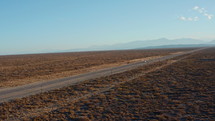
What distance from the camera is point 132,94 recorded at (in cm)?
1252

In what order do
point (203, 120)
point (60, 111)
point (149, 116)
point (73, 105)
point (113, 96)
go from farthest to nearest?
point (113, 96) < point (73, 105) < point (60, 111) < point (149, 116) < point (203, 120)

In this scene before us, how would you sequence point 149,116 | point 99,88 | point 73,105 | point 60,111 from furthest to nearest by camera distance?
point 99,88
point 73,105
point 60,111
point 149,116

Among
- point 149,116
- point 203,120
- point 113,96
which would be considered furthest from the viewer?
point 113,96

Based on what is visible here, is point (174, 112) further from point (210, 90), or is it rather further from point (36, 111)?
point (36, 111)

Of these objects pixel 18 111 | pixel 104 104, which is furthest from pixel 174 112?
pixel 18 111

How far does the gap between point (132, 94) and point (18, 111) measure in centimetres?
649

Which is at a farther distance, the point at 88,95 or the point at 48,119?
the point at 88,95

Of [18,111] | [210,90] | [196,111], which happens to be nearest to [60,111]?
[18,111]

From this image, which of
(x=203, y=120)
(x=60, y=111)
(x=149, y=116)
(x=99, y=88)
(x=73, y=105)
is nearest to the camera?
(x=203, y=120)

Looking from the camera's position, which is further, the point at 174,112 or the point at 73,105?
the point at 73,105

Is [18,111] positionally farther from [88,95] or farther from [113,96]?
[113,96]

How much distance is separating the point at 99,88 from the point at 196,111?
290 inches

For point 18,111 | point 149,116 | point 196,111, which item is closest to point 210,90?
point 196,111

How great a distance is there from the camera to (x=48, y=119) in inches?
334
